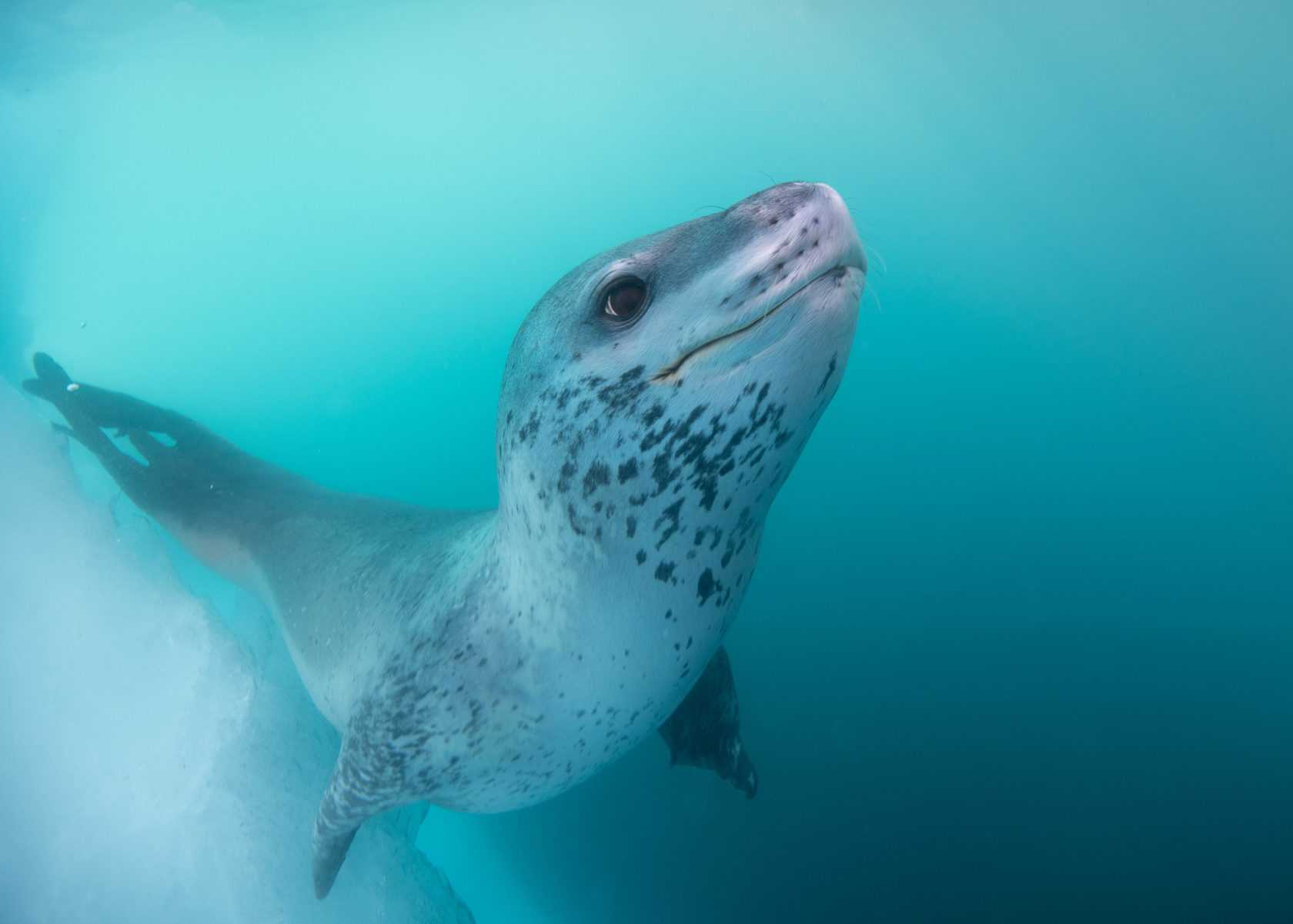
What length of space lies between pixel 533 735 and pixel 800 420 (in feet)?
3.85

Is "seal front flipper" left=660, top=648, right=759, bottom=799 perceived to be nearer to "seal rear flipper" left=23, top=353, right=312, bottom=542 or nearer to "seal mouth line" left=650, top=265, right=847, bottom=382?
"seal mouth line" left=650, top=265, right=847, bottom=382

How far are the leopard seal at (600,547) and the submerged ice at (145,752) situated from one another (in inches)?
24.7

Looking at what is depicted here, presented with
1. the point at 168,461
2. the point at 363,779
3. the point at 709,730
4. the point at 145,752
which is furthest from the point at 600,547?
the point at 168,461

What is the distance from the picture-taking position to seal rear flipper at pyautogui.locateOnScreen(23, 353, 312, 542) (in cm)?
360

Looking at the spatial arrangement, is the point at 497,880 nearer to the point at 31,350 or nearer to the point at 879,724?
the point at 879,724

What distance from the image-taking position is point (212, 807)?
2684 mm

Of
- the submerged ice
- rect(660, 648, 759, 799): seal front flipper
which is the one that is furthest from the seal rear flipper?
rect(660, 648, 759, 799): seal front flipper

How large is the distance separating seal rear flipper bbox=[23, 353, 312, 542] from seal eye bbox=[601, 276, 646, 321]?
10.2 ft

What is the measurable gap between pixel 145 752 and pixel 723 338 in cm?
343

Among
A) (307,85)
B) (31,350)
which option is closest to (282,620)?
(31,350)

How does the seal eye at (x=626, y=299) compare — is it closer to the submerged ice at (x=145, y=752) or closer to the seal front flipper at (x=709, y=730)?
the seal front flipper at (x=709, y=730)

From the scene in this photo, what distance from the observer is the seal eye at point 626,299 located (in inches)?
43.2

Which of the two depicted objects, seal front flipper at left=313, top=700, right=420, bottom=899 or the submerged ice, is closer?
seal front flipper at left=313, top=700, right=420, bottom=899

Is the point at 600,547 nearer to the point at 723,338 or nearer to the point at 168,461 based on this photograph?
the point at 723,338
